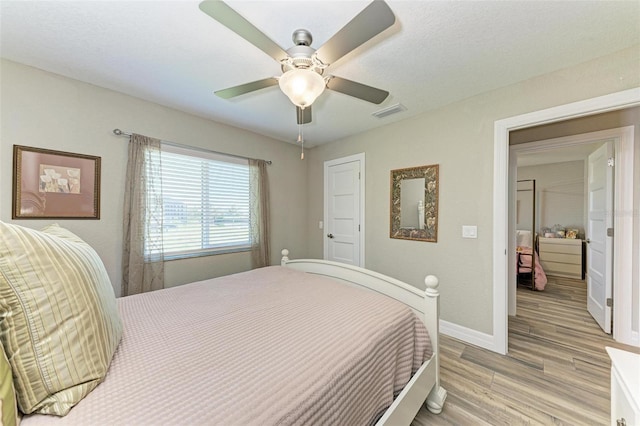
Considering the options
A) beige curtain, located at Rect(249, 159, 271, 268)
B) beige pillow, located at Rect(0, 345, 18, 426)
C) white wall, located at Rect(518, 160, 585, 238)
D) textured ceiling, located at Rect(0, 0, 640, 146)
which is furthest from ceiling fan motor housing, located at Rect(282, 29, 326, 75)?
white wall, located at Rect(518, 160, 585, 238)

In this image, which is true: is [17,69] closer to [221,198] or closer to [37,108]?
Result: [37,108]

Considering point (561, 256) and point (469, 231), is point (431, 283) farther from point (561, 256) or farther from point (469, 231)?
point (561, 256)

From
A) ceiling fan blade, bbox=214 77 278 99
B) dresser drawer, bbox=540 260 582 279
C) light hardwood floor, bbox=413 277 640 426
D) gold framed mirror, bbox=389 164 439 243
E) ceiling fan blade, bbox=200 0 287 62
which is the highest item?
ceiling fan blade, bbox=200 0 287 62

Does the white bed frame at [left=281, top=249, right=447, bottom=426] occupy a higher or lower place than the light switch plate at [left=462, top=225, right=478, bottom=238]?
lower

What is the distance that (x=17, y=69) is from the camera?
1792 millimetres

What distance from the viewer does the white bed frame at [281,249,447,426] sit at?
3.90 ft

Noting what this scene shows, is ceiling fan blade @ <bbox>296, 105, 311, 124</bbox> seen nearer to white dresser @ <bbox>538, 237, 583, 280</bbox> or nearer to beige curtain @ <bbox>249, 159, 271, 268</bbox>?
beige curtain @ <bbox>249, 159, 271, 268</bbox>

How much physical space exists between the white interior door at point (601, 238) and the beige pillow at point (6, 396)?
13.6ft

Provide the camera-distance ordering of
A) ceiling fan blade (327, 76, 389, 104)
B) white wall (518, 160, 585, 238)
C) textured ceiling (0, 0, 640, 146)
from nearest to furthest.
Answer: textured ceiling (0, 0, 640, 146) < ceiling fan blade (327, 76, 389, 104) < white wall (518, 160, 585, 238)

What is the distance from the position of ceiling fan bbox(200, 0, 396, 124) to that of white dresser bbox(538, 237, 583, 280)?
5.32m

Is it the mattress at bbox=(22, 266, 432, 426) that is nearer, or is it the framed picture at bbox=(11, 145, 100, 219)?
the mattress at bbox=(22, 266, 432, 426)

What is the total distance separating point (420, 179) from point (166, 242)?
2880 millimetres

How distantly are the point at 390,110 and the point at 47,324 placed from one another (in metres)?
2.83

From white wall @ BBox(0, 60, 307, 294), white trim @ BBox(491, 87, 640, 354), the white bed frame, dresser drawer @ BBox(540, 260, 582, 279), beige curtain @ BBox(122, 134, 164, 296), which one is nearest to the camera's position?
the white bed frame
